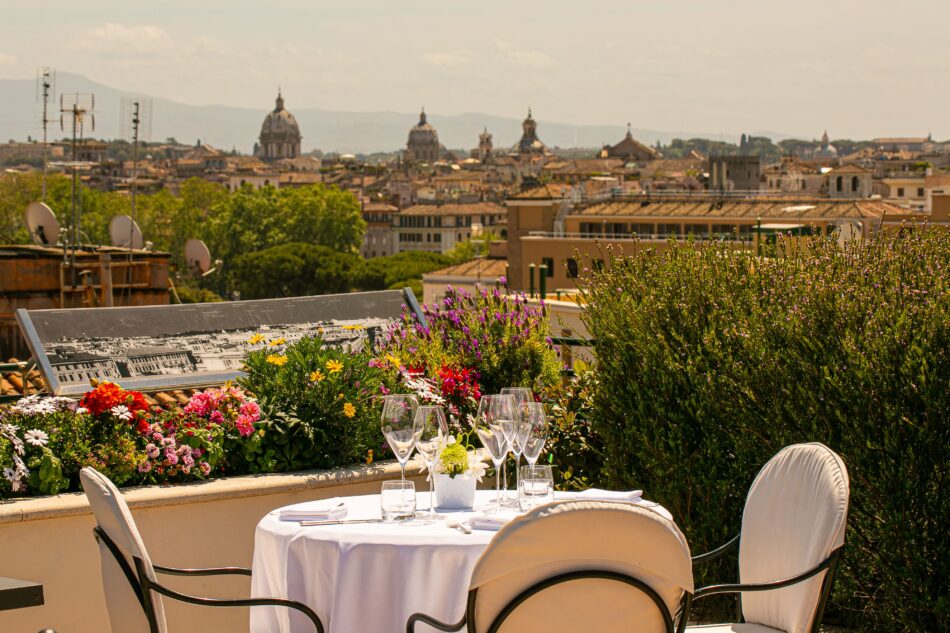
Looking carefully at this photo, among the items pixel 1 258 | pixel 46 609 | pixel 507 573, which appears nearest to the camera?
pixel 507 573

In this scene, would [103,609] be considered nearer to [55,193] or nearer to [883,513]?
[883,513]

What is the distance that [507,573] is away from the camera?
318cm

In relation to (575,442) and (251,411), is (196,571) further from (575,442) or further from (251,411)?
(575,442)

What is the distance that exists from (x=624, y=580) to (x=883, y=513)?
5.76 ft

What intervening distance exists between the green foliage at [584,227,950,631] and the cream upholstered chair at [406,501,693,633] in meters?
1.54

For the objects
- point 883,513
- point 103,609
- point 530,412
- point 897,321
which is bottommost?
point 103,609

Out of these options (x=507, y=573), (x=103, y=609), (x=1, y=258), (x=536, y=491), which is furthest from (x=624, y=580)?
(x=1, y=258)

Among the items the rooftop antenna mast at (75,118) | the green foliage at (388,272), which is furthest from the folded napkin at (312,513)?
the green foliage at (388,272)

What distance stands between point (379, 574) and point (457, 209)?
432 ft

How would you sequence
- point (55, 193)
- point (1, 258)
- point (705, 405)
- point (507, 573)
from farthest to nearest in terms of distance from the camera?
point (55, 193)
point (1, 258)
point (705, 405)
point (507, 573)

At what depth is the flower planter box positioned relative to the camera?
4930 mm

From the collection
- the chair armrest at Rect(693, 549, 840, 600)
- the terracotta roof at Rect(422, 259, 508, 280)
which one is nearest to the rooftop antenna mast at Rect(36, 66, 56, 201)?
the chair armrest at Rect(693, 549, 840, 600)

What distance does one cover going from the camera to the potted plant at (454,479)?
424 cm

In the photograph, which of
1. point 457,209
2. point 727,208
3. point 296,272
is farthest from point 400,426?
point 457,209
